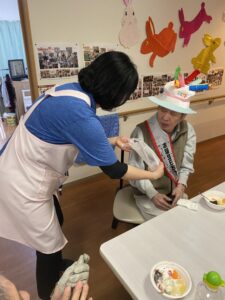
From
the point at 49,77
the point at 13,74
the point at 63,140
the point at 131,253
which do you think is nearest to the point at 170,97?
the point at 63,140

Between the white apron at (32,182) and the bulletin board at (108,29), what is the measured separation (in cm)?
115

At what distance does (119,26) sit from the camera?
2160 millimetres

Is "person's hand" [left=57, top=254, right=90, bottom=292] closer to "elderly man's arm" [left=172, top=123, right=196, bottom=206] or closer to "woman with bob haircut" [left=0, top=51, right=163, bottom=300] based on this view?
"woman with bob haircut" [left=0, top=51, right=163, bottom=300]

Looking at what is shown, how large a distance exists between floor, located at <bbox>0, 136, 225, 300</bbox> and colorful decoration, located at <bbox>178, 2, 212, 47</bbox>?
1.48 metres

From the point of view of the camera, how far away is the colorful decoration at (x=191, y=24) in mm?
2579

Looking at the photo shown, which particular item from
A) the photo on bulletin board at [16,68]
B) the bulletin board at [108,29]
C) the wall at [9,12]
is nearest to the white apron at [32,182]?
the bulletin board at [108,29]

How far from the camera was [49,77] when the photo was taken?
6.42 feet

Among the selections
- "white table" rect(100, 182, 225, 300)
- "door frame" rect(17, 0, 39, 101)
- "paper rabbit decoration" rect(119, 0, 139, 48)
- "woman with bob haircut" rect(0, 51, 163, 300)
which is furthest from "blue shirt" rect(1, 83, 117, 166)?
"paper rabbit decoration" rect(119, 0, 139, 48)

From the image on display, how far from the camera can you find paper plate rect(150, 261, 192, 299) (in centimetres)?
65

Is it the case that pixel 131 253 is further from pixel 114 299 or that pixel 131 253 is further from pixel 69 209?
pixel 69 209

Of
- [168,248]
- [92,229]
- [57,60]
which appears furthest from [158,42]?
[168,248]

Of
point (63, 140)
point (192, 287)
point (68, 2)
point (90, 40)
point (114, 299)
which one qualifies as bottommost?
point (114, 299)

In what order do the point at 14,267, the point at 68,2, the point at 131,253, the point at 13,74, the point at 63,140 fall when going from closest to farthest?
the point at 131,253 < the point at 63,140 < the point at 14,267 < the point at 68,2 < the point at 13,74

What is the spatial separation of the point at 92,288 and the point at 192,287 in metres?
0.93
